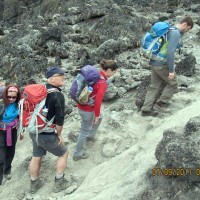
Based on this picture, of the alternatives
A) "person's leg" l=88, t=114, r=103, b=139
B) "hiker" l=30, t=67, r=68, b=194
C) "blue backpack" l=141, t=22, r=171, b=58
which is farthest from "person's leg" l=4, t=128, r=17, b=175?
"blue backpack" l=141, t=22, r=171, b=58

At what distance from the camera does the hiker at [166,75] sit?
22.1 ft

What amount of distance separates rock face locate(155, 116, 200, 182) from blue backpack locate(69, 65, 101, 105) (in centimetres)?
174

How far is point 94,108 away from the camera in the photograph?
6.14 meters

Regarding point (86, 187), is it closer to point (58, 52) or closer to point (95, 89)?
point (95, 89)

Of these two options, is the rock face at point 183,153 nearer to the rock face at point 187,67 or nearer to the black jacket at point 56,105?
the black jacket at point 56,105

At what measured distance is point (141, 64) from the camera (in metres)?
10.4

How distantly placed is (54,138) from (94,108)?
2.87 ft

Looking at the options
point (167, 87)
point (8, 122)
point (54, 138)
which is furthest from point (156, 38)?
point (8, 122)

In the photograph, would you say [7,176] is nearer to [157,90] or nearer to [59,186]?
[59,186]

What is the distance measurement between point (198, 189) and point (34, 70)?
8338 millimetres

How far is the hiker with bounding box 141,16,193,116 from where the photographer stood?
674 cm
